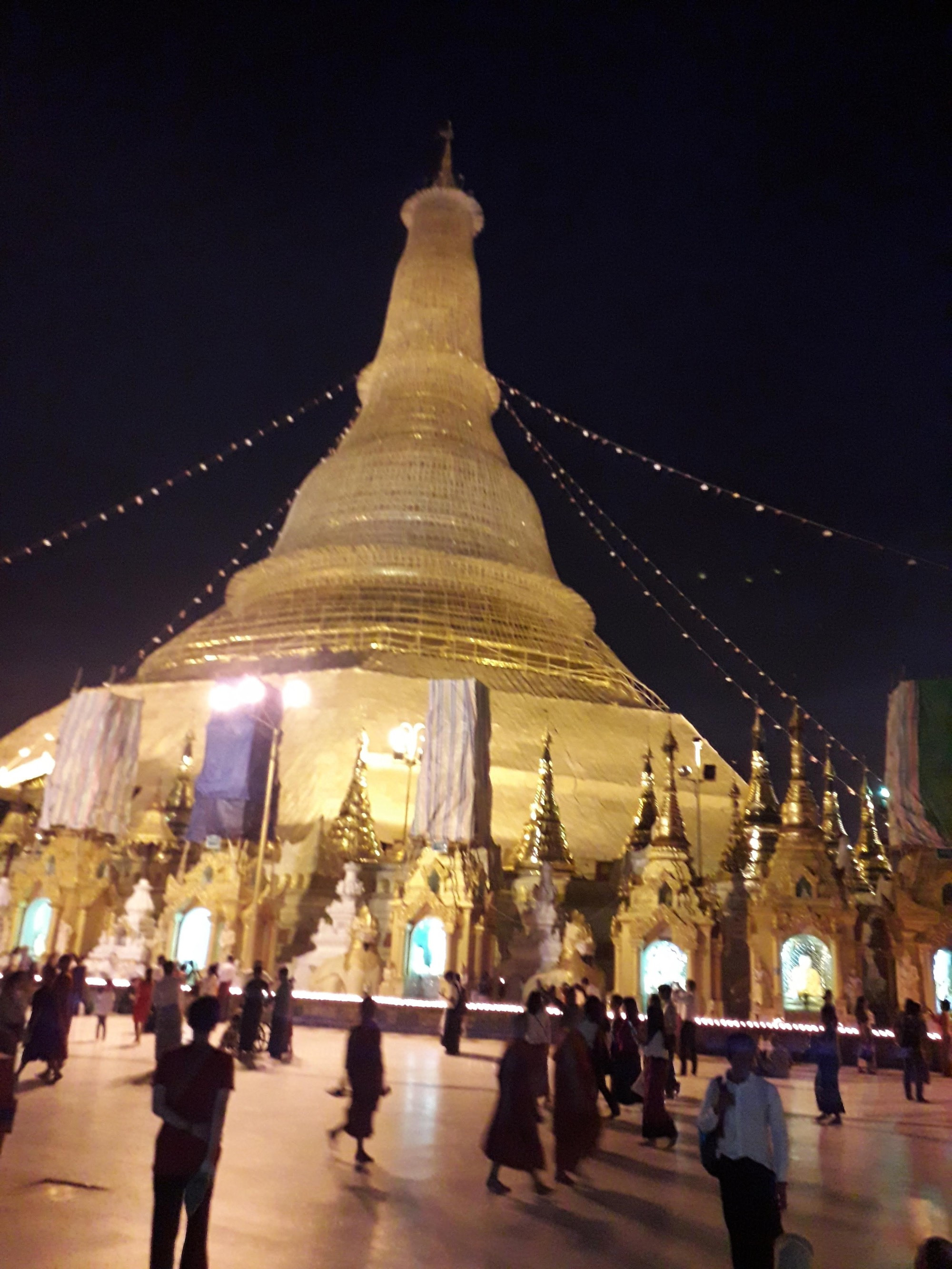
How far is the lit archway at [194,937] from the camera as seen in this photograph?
85.6ft

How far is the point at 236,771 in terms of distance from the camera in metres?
29.0

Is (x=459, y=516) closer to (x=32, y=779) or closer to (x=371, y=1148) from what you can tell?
(x=32, y=779)

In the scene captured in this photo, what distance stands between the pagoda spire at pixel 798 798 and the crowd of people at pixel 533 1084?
10.9 meters

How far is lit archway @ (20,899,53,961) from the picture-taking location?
1087 inches

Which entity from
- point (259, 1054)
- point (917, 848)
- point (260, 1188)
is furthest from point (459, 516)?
point (260, 1188)

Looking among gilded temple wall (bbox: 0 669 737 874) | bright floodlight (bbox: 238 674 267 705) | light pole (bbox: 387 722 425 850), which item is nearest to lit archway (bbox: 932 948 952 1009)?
gilded temple wall (bbox: 0 669 737 874)

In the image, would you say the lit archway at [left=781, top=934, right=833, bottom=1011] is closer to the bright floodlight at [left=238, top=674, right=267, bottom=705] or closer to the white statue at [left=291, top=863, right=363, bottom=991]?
the white statue at [left=291, top=863, right=363, bottom=991]

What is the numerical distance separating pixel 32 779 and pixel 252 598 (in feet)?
33.2

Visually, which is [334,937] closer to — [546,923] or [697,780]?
[546,923]

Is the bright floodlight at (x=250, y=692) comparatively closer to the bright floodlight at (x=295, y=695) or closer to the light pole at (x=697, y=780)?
the bright floodlight at (x=295, y=695)

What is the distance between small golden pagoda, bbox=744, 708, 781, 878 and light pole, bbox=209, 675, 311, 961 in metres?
12.1

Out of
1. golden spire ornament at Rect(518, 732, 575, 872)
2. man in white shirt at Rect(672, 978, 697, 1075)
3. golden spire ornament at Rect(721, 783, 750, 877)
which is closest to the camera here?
man in white shirt at Rect(672, 978, 697, 1075)

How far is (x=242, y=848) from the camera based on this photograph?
26906mm

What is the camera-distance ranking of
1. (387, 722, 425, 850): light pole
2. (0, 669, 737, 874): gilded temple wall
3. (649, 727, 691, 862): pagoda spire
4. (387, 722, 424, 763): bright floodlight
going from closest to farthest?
(649, 727, 691, 862): pagoda spire
(387, 722, 425, 850): light pole
(0, 669, 737, 874): gilded temple wall
(387, 722, 424, 763): bright floodlight
